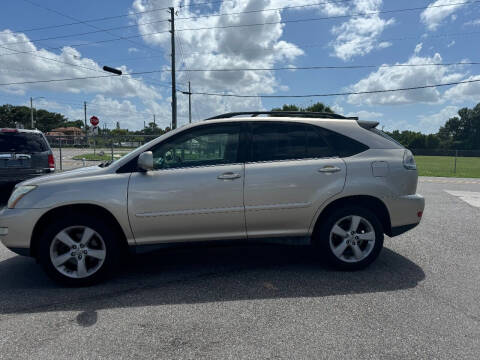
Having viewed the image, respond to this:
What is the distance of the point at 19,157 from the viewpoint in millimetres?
6668

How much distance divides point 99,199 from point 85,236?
429mm

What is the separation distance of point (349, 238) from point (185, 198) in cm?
189

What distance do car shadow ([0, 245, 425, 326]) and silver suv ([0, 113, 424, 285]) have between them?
226mm

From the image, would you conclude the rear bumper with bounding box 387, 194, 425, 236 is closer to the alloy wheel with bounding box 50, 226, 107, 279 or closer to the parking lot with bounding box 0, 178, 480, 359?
the parking lot with bounding box 0, 178, 480, 359

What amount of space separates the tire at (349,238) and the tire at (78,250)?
2.27 m

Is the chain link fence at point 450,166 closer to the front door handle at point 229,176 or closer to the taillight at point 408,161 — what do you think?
the taillight at point 408,161

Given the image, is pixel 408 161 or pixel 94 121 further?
pixel 94 121

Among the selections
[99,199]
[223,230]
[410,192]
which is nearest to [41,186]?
[99,199]

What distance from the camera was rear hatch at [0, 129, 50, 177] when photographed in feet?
21.5

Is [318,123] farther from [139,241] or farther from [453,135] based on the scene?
[453,135]

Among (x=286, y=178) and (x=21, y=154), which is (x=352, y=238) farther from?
(x=21, y=154)

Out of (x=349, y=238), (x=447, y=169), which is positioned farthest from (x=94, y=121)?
(x=447, y=169)

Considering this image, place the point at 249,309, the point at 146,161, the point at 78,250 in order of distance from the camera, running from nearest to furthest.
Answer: the point at 249,309
the point at 146,161
the point at 78,250

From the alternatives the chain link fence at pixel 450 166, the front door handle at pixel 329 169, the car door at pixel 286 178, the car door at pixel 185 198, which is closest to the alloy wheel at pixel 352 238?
the car door at pixel 286 178
